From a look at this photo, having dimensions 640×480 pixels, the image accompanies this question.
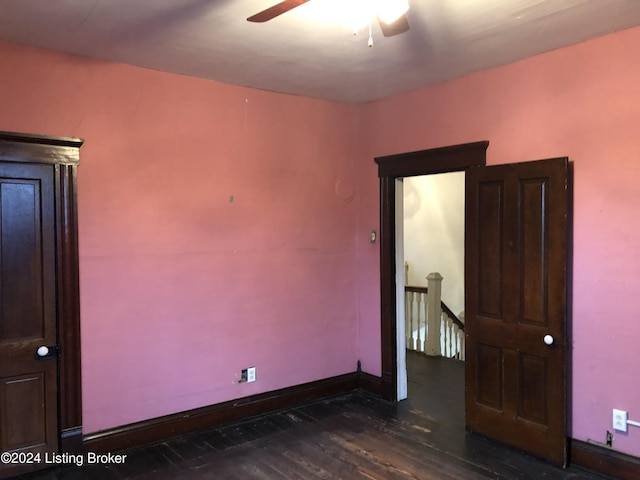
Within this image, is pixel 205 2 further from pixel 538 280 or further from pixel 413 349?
pixel 413 349

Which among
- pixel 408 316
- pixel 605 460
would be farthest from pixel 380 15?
pixel 408 316

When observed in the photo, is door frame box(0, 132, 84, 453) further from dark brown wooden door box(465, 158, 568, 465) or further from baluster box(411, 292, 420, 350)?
baluster box(411, 292, 420, 350)

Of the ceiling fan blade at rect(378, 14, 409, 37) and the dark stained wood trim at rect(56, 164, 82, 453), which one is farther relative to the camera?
the dark stained wood trim at rect(56, 164, 82, 453)

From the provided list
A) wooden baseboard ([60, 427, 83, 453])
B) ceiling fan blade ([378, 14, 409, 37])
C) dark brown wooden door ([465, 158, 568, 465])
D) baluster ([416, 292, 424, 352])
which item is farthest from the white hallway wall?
wooden baseboard ([60, 427, 83, 453])

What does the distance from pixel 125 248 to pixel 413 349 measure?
3.95 metres

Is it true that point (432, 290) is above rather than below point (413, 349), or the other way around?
above

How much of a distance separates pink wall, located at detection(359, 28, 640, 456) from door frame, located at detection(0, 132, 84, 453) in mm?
3064

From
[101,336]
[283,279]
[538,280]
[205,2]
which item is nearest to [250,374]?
[283,279]

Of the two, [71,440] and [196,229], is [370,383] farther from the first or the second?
[71,440]

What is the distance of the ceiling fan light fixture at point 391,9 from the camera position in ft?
6.34

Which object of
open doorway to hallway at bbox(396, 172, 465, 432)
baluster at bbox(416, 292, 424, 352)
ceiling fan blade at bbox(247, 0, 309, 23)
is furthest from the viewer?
baluster at bbox(416, 292, 424, 352)

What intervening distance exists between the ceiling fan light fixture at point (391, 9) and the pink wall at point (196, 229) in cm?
209

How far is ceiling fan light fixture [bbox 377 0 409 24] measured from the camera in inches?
76.1

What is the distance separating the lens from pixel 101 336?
10.8 ft
